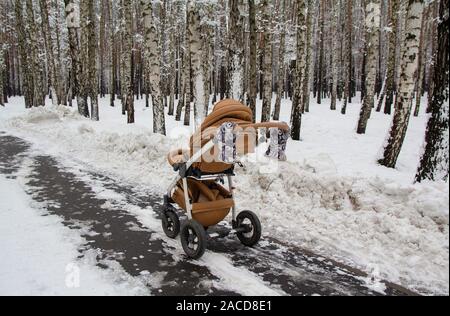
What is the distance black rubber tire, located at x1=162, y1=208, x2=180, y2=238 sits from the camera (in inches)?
195

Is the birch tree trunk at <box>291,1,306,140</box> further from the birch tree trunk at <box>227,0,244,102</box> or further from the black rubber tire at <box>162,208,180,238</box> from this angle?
the black rubber tire at <box>162,208,180,238</box>

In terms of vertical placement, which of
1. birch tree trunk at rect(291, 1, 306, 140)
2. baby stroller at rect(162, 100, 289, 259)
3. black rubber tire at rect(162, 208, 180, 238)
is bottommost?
black rubber tire at rect(162, 208, 180, 238)

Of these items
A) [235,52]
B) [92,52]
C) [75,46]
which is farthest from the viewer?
[92,52]

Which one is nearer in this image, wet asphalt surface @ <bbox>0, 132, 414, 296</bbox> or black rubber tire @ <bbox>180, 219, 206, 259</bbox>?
wet asphalt surface @ <bbox>0, 132, 414, 296</bbox>

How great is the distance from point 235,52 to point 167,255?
7972 mm

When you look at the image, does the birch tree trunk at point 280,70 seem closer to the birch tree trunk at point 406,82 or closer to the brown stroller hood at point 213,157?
the birch tree trunk at point 406,82

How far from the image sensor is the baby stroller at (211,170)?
4031mm

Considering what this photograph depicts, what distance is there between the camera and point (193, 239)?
4531 millimetres

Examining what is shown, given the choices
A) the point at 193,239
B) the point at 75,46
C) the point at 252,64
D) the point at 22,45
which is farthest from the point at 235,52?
the point at 22,45

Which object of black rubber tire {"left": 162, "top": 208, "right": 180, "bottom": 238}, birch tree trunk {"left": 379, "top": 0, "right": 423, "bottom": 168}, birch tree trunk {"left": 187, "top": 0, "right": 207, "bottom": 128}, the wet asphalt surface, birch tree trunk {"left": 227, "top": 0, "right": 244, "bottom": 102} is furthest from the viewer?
birch tree trunk {"left": 187, "top": 0, "right": 207, "bottom": 128}

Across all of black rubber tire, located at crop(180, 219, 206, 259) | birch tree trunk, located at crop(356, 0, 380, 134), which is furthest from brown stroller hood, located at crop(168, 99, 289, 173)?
birch tree trunk, located at crop(356, 0, 380, 134)

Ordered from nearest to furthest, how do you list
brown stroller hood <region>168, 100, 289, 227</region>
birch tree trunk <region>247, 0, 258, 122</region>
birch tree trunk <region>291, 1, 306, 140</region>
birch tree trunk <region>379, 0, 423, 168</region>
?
brown stroller hood <region>168, 100, 289, 227</region>
birch tree trunk <region>379, 0, 423, 168</region>
birch tree trunk <region>291, 1, 306, 140</region>
birch tree trunk <region>247, 0, 258, 122</region>

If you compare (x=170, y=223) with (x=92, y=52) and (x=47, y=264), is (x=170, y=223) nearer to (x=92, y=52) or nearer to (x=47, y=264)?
(x=47, y=264)

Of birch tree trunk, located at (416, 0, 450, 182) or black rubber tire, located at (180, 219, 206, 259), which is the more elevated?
birch tree trunk, located at (416, 0, 450, 182)
